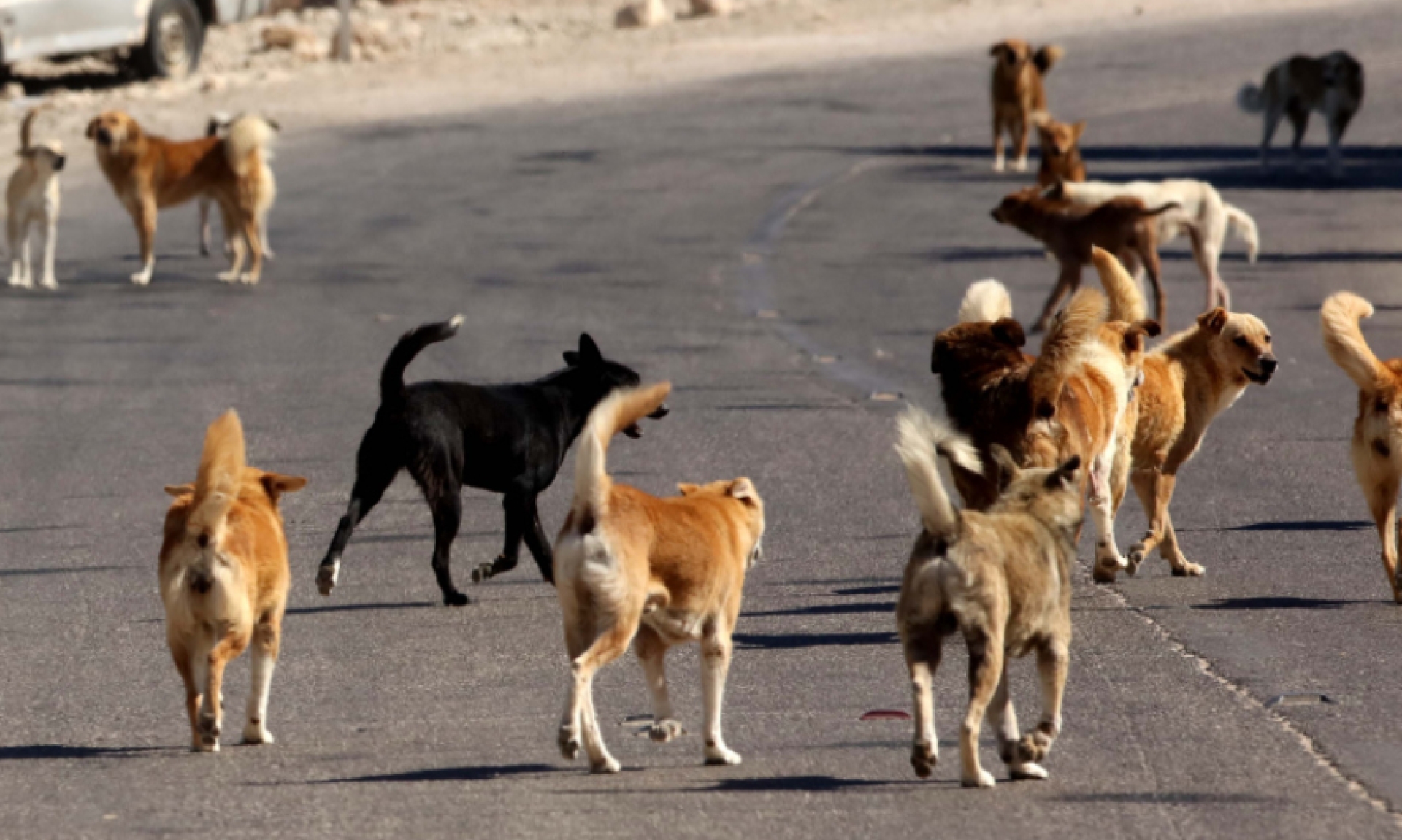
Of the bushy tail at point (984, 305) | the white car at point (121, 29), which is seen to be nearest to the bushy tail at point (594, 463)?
the bushy tail at point (984, 305)

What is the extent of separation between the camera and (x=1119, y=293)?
31.0 ft

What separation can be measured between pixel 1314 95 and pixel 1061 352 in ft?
63.2

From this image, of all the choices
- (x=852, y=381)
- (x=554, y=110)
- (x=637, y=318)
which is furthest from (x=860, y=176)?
(x=852, y=381)

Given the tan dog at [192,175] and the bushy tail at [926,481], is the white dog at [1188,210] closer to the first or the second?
the tan dog at [192,175]

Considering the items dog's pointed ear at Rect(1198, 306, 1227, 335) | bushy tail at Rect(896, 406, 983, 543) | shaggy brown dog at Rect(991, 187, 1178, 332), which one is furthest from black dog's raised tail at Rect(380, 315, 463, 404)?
shaggy brown dog at Rect(991, 187, 1178, 332)

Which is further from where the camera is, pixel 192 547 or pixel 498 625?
pixel 498 625

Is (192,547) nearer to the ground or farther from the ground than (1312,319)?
farther from the ground

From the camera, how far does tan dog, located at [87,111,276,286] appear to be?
1853 centimetres

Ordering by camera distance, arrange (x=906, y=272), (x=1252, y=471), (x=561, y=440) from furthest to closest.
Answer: (x=906, y=272), (x=1252, y=471), (x=561, y=440)

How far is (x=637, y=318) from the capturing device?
16656mm

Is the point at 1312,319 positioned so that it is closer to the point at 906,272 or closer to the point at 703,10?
the point at 906,272

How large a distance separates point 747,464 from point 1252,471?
2632 millimetres

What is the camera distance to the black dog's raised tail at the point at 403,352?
Result: 8.38m

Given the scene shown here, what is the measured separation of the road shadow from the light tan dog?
6.69 feet
